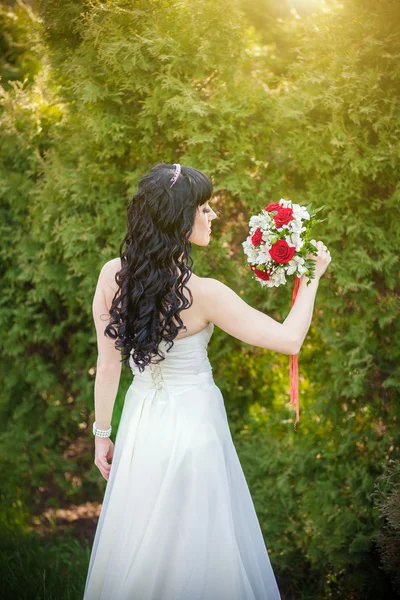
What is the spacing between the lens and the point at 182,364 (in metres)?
2.58

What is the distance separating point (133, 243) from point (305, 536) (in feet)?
8.78

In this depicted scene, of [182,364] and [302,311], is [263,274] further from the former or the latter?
[182,364]

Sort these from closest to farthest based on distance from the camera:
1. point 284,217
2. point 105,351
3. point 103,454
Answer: point 284,217 < point 105,351 < point 103,454

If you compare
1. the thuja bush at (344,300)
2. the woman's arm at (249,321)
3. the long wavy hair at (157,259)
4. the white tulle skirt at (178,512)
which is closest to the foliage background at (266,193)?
the thuja bush at (344,300)

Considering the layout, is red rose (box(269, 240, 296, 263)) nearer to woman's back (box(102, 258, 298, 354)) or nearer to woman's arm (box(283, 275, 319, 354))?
woman's arm (box(283, 275, 319, 354))

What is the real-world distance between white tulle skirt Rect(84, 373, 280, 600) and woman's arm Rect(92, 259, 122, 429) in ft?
0.43

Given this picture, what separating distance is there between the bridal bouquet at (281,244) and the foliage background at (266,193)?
114cm

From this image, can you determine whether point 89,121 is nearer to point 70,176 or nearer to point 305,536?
point 70,176

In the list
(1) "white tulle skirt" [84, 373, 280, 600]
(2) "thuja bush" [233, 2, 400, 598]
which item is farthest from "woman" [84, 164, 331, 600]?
(2) "thuja bush" [233, 2, 400, 598]

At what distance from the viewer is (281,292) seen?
3.91 metres

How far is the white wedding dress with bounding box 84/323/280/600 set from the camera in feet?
7.96

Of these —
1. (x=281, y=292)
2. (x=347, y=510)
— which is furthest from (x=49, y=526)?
(x=281, y=292)

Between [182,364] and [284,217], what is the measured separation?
31.7 inches

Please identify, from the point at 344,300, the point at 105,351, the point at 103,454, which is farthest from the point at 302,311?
the point at 344,300
